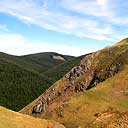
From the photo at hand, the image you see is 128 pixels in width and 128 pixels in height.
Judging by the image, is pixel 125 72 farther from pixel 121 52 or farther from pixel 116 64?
pixel 121 52

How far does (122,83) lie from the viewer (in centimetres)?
9900

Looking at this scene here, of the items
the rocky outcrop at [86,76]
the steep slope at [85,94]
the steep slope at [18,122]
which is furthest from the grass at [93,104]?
the steep slope at [18,122]

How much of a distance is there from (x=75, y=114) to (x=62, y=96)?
112 ft

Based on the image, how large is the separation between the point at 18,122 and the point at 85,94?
4370 cm

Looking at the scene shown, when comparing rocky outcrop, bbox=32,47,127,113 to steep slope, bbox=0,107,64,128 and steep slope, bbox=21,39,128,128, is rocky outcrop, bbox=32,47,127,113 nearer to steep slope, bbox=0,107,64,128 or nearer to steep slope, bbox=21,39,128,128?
steep slope, bbox=21,39,128,128

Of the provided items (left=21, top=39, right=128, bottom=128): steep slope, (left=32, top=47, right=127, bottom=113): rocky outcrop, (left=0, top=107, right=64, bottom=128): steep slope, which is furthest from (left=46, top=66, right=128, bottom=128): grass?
(left=0, top=107, right=64, bottom=128): steep slope

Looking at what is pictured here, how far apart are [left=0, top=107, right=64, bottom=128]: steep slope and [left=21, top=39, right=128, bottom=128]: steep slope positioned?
2176 cm

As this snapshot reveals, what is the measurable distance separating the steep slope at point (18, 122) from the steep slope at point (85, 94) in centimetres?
2176

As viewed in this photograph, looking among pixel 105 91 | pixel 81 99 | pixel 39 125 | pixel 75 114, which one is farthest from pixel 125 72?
pixel 39 125

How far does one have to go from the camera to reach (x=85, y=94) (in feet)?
303

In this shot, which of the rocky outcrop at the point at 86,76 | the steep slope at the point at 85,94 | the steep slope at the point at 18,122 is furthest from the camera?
the rocky outcrop at the point at 86,76

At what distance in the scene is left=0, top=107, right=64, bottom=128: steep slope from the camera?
48338 mm

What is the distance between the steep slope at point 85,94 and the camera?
85.0 meters

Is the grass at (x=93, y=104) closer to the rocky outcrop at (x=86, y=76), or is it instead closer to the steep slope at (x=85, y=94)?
the steep slope at (x=85, y=94)
